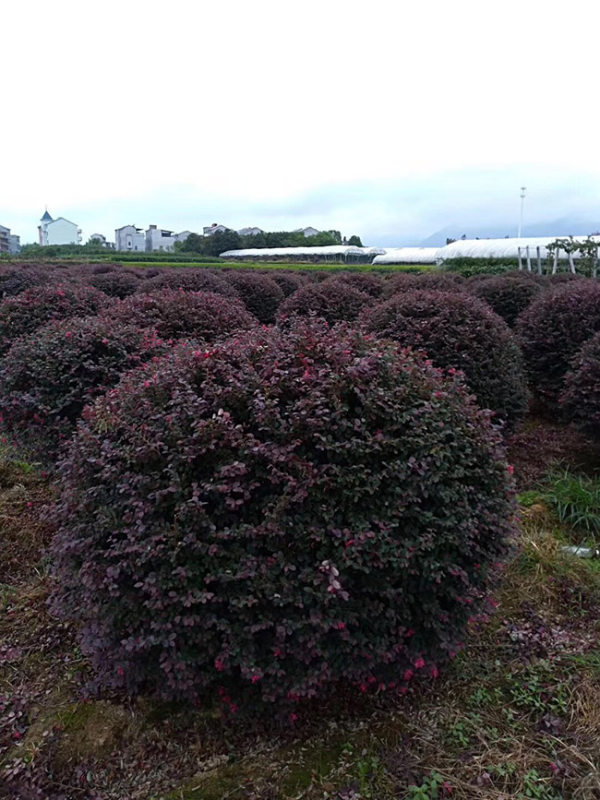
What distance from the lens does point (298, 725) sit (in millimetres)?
2262

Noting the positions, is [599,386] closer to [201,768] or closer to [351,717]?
[351,717]

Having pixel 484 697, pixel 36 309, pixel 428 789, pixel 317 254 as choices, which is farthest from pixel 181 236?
pixel 428 789

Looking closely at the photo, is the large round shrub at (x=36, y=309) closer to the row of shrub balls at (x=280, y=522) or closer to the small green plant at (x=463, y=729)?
the row of shrub balls at (x=280, y=522)

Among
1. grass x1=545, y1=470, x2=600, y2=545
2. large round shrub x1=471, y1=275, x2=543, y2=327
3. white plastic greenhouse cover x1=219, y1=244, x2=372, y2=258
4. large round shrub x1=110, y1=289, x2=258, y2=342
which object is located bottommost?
grass x1=545, y1=470, x2=600, y2=545

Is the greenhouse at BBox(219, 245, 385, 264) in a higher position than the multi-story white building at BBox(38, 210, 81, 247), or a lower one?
lower

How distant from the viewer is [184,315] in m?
4.85

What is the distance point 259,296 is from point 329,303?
3.06m

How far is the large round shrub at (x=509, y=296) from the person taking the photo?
8.42 metres

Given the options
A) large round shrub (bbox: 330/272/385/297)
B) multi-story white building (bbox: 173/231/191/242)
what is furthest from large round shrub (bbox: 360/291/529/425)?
multi-story white building (bbox: 173/231/191/242)

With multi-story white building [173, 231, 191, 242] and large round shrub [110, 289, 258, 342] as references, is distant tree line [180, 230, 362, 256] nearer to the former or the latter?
multi-story white building [173, 231, 191, 242]

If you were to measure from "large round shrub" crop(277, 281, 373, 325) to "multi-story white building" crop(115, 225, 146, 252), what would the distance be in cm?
8024

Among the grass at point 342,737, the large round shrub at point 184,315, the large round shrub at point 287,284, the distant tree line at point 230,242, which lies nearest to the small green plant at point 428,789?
the grass at point 342,737

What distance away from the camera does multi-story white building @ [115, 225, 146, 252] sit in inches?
3248

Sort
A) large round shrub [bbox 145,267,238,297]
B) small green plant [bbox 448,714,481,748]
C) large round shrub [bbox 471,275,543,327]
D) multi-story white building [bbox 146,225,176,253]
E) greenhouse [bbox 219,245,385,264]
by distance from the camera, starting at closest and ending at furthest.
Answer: small green plant [bbox 448,714,481,748], large round shrub [bbox 145,267,238,297], large round shrub [bbox 471,275,543,327], greenhouse [bbox 219,245,385,264], multi-story white building [bbox 146,225,176,253]
